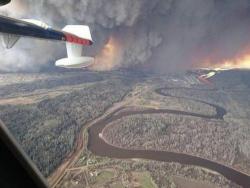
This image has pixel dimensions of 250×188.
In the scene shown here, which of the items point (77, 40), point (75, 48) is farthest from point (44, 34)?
point (75, 48)

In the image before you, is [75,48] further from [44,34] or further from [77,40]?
[44,34]

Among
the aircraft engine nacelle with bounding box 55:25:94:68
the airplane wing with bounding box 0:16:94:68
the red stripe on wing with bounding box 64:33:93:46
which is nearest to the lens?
the airplane wing with bounding box 0:16:94:68

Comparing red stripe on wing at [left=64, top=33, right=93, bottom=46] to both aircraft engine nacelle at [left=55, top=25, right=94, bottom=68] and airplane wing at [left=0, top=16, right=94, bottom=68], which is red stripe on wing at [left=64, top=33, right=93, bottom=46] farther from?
aircraft engine nacelle at [left=55, top=25, right=94, bottom=68]

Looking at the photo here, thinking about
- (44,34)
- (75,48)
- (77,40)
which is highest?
(44,34)

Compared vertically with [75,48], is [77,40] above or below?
above

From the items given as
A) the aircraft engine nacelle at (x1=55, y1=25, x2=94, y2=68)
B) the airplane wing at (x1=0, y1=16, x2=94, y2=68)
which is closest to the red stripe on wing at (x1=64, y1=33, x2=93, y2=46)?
the airplane wing at (x1=0, y1=16, x2=94, y2=68)

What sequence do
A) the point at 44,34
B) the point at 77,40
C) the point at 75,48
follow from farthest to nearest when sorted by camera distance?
the point at 75,48
the point at 77,40
the point at 44,34

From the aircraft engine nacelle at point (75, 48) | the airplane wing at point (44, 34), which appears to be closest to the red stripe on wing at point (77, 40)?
the airplane wing at point (44, 34)

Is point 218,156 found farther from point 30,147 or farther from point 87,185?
point 30,147

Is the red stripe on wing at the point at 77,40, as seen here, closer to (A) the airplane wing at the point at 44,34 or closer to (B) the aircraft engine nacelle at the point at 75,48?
(A) the airplane wing at the point at 44,34
